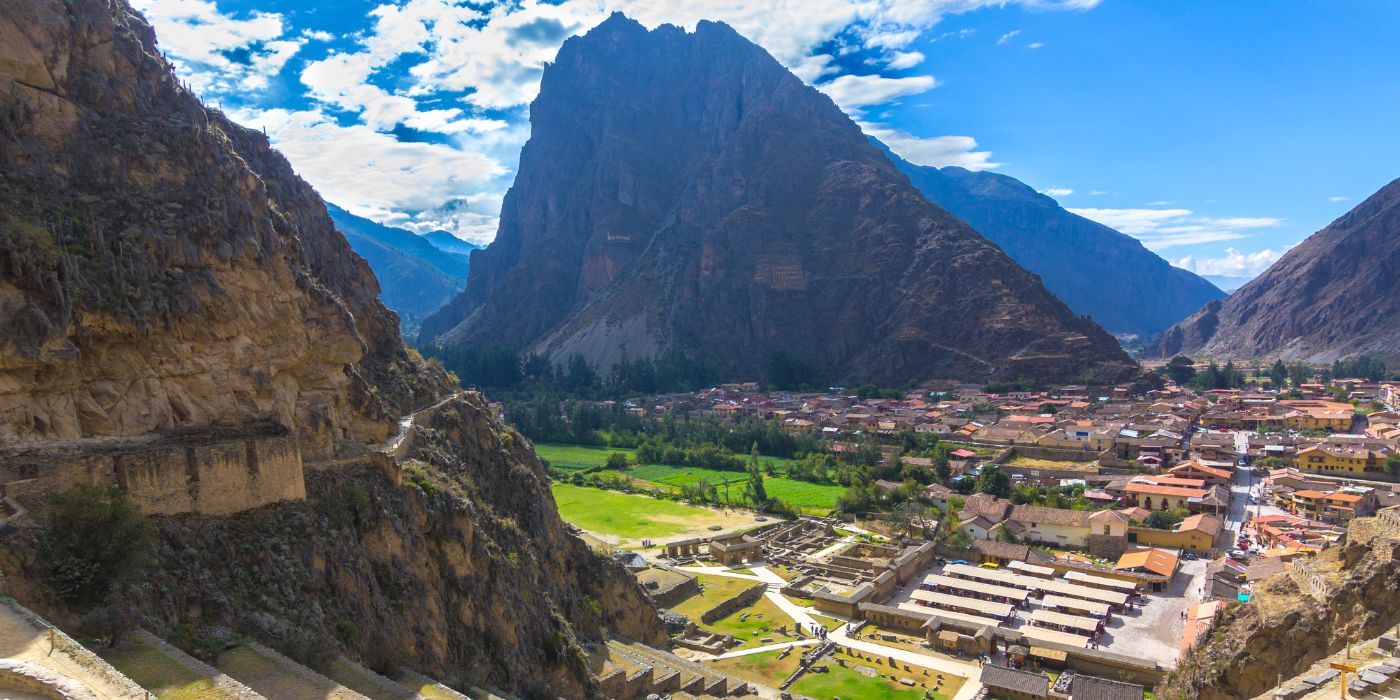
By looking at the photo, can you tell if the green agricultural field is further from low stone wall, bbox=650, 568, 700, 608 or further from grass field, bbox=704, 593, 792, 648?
grass field, bbox=704, 593, 792, 648

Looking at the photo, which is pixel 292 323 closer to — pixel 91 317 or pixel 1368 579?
pixel 91 317

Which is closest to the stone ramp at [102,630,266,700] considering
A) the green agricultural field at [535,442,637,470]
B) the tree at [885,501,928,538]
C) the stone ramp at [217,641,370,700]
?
the stone ramp at [217,641,370,700]

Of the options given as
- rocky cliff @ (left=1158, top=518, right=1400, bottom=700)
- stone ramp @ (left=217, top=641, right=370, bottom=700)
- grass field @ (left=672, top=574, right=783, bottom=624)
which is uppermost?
stone ramp @ (left=217, top=641, right=370, bottom=700)

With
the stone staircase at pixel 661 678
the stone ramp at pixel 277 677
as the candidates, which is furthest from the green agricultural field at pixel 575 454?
the stone ramp at pixel 277 677

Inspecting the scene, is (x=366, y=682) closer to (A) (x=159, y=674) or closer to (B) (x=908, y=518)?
(A) (x=159, y=674)

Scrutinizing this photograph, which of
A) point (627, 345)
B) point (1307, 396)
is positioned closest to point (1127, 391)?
point (1307, 396)

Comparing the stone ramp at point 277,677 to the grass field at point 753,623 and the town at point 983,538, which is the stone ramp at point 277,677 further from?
the grass field at point 753,623

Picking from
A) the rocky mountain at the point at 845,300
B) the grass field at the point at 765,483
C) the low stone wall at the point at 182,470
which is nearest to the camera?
the low stone wall at the point at 182,470

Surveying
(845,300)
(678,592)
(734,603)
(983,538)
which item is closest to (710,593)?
(734,603)
